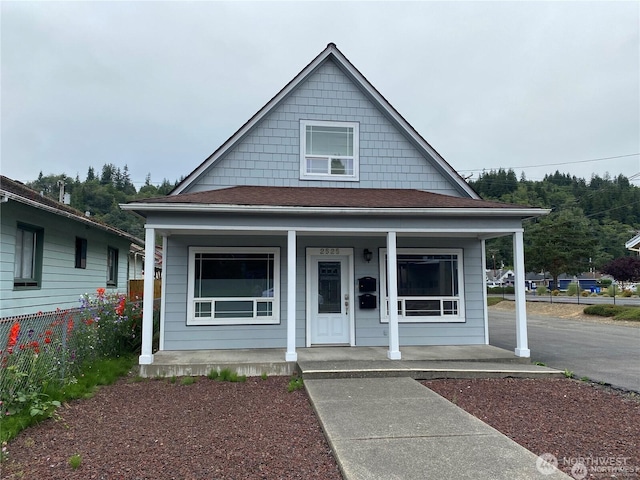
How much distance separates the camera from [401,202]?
26.1 ft

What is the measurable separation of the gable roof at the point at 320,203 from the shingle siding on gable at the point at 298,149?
59cm

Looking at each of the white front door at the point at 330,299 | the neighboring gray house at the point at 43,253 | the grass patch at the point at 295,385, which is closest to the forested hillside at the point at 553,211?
the neighboring gray house at the point at 43,253

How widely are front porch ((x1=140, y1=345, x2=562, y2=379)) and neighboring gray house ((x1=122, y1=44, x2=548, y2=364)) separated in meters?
0.33

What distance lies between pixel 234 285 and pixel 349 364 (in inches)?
119

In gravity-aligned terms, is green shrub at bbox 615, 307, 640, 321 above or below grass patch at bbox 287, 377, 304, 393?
below

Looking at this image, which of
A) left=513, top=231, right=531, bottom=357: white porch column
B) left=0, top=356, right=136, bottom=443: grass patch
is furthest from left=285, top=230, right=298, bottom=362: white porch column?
left=513, top=231, right=531, bottom=357: white porch column

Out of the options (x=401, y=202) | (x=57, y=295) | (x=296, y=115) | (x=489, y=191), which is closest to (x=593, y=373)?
(x=401, y=202)

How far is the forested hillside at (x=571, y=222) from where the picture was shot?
36.8 metres

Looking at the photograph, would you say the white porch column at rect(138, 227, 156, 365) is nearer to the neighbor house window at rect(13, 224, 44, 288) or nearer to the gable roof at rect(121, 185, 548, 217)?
the gable roof at rect(121, 185, 548, 217)

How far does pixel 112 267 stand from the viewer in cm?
1511

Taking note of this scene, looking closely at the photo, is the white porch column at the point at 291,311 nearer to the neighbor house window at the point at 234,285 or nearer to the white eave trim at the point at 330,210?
the white eave trim at the point at 330,210

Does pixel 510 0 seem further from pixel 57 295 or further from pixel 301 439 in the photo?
pixel 57 295

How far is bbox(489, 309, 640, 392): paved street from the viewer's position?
7.30m

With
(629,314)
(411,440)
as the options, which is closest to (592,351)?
(411,440)
